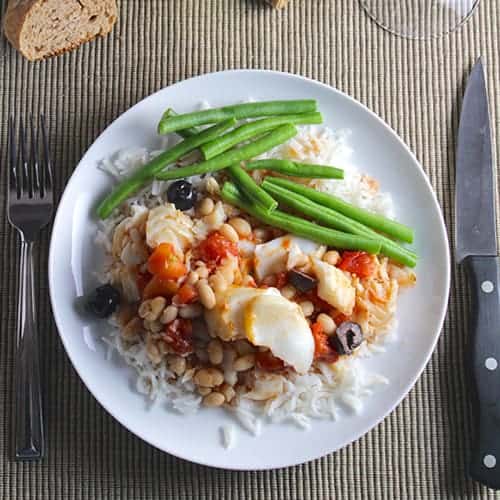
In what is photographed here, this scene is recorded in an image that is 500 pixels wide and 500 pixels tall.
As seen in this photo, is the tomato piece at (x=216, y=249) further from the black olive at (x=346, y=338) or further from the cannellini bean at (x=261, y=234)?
the black olive at (x=346, y=338)

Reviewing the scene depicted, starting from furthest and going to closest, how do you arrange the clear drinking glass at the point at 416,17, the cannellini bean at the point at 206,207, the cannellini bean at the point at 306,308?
the clear drinking glass at the point at 416,17
the cannellini bean at the point at 206,207
the cannellini bean at the point at 306,308

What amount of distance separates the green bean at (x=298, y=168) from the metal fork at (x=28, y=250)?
2.64ft

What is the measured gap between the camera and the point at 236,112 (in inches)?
111

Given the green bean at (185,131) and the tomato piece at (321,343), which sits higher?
the green bean at (185,131)

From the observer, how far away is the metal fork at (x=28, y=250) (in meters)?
2.84

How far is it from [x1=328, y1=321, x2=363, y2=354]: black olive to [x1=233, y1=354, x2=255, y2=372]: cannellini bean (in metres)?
0.26

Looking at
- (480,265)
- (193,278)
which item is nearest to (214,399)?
(193,278)

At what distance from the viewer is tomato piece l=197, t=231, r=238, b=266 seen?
8.55ft

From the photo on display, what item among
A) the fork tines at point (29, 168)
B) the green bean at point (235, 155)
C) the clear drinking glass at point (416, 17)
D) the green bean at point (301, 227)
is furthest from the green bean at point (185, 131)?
the clear drinking glass at point (416, 17)

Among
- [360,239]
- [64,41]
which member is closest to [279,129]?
[360,239]

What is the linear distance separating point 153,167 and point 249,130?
36cm

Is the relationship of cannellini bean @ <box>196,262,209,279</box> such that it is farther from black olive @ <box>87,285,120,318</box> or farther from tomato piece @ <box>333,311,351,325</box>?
tomato piece @ <box>333,311,351,325</box>

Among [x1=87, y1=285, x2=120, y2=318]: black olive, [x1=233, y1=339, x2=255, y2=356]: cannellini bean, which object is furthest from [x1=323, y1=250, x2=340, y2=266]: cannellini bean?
[x1=87, y1=285, x2=120, y2=318]: black olive

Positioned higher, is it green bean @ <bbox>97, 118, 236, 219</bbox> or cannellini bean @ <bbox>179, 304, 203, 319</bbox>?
green bean @ <bbox>97, 118, 236, 219</bbox>
